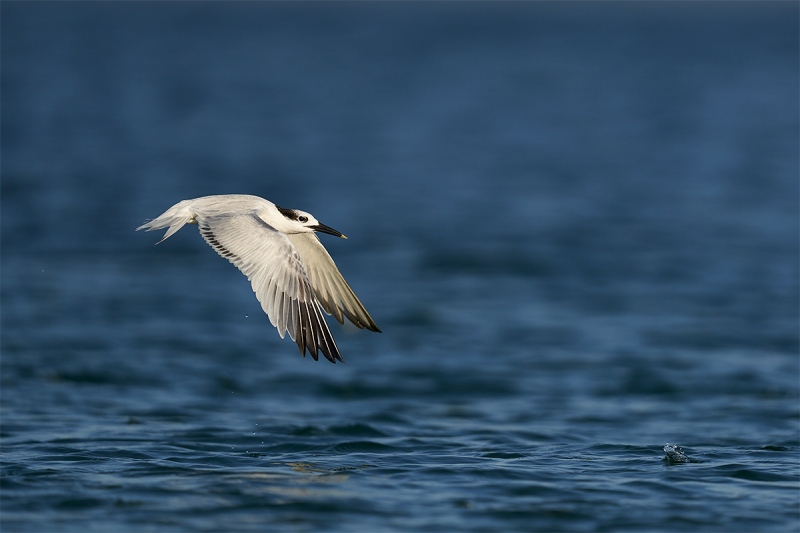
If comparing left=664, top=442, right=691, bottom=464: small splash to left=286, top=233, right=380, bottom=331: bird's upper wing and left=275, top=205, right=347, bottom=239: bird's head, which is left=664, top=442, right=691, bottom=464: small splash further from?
left=275, top=205, right=347, bottom=239: bird's head

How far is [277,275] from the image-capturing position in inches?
356

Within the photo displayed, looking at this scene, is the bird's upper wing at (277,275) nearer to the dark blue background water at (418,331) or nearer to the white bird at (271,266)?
the white bird at (271,266)

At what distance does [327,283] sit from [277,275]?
1007 millimetres

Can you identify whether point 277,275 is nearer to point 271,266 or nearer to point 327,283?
point 271,266

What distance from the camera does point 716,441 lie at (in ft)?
35.6

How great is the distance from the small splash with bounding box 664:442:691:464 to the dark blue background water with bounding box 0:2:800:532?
0.45 feet

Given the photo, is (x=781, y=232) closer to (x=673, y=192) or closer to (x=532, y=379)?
(x=673, y=192)

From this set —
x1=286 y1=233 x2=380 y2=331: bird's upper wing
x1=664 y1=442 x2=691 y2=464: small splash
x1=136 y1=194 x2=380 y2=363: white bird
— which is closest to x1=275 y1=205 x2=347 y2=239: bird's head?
x1=136 y1=194 x2=380 y2=363: white bird

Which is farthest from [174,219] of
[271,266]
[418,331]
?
[418,331]

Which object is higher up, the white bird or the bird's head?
the bird's head

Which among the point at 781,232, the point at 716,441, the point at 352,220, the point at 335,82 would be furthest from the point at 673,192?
the point at 335,82

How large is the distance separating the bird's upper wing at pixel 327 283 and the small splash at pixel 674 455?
2669 millimetres

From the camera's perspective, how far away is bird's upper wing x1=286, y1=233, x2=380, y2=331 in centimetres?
992

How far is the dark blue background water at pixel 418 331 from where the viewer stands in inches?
344
